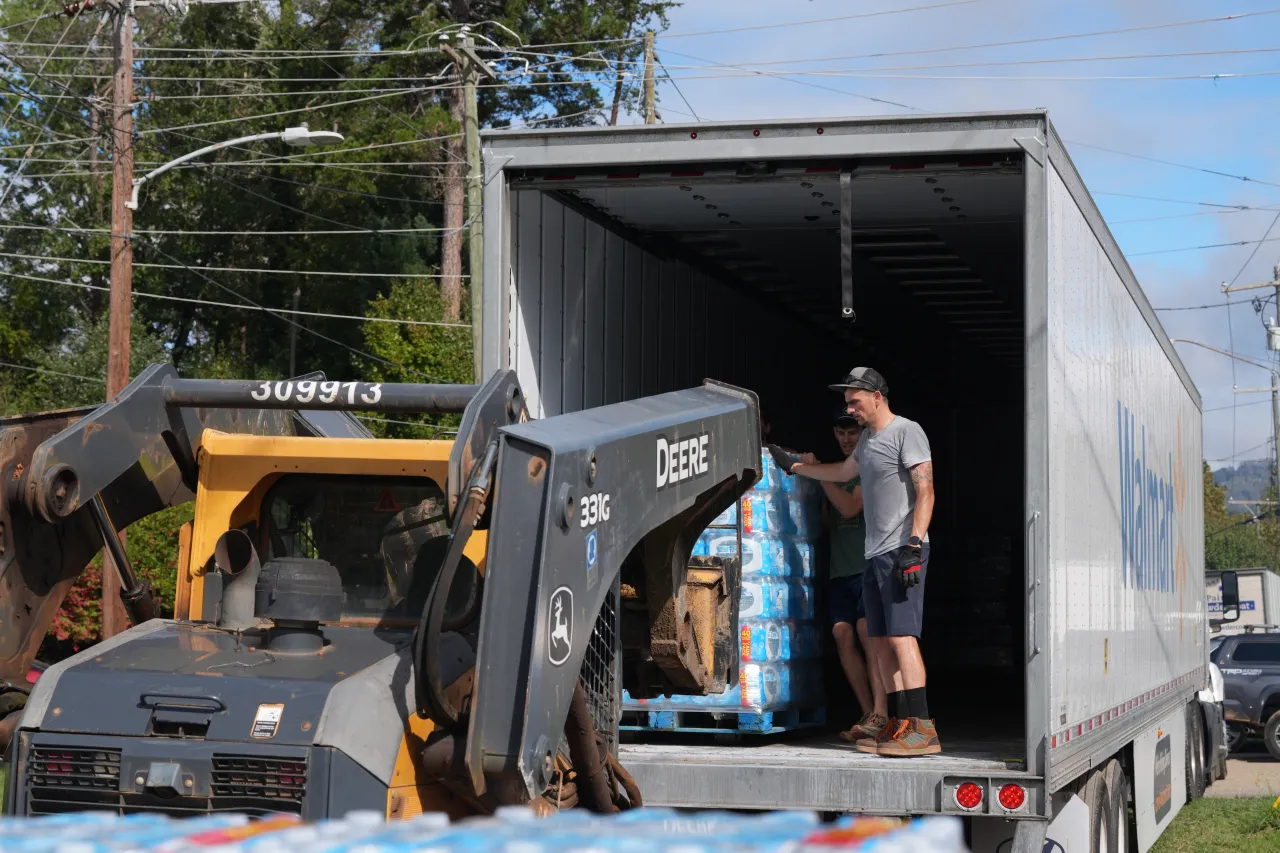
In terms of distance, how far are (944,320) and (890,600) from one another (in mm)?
7951

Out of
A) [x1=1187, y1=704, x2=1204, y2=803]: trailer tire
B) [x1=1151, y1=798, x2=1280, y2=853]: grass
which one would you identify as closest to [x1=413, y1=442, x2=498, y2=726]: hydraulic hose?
A: [x1=1151, y1=798, x2=1280, y2=853]: grass

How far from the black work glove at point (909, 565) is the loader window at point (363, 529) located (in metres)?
2.25

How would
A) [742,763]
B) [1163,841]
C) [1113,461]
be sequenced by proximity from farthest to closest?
[1163,841] < [1113,461] < [742,763]

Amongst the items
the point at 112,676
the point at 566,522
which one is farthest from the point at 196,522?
the point at 566,522

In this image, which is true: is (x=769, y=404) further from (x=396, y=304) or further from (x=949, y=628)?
(x=396, y=304)

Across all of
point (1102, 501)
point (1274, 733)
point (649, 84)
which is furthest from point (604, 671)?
point (649, 84)

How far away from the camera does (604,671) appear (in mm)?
5777

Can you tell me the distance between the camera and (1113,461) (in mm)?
8922

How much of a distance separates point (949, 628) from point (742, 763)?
7095 millimetres

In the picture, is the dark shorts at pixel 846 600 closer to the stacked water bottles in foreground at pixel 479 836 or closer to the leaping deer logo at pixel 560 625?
the leaping deer logo at pixel 560 625

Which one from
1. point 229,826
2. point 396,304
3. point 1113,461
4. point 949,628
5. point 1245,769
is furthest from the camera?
point 396,304

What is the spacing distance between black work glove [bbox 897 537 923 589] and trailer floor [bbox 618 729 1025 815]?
0.78 meters

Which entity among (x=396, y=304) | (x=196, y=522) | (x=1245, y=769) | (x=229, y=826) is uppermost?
(x=396, y=304)

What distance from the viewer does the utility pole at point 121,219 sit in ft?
64.2
